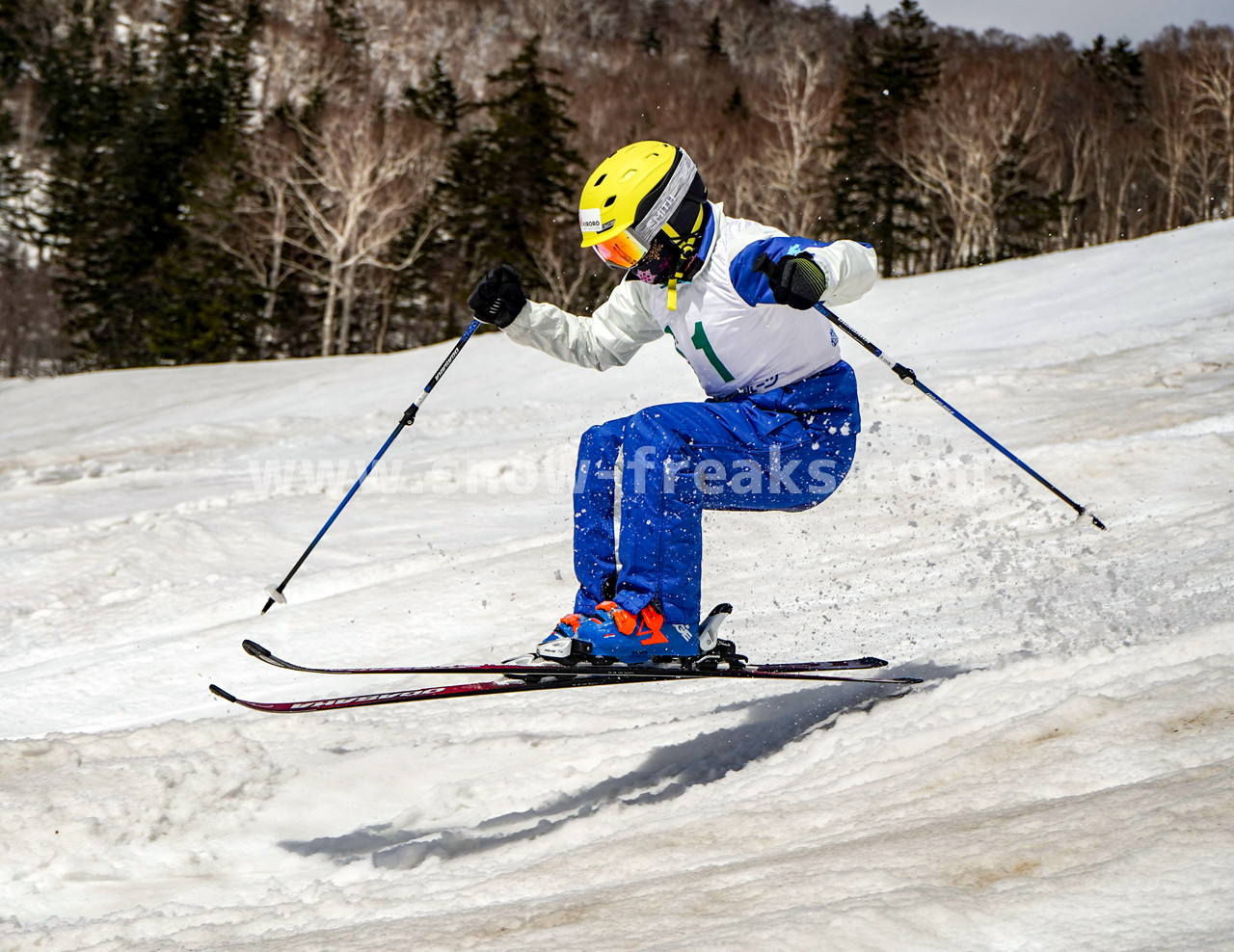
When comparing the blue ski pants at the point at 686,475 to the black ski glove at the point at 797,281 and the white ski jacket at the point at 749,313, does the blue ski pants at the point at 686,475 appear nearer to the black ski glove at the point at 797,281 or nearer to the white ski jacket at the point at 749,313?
the white ski jacket at the point at 749,313

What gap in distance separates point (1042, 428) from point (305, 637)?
5041 millimetres

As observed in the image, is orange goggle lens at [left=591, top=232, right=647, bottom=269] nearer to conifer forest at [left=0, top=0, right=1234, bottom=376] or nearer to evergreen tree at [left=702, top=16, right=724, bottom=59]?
conifer forest at [left=0, top=0, right=1234, bottom=376]

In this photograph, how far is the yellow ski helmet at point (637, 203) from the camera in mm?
3449

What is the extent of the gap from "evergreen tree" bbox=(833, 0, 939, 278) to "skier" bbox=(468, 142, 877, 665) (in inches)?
1366

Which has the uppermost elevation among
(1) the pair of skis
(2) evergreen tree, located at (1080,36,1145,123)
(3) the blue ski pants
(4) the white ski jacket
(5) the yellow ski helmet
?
(2) evergreen tree, located at (1080,36,1145,123)

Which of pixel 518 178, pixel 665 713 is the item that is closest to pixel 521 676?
pixel 665 713

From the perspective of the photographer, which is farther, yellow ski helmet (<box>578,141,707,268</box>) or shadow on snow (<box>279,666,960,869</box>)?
yellow ski helmet (<box>578,141,707,268</box>)

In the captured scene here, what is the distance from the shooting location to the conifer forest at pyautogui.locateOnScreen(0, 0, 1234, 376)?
3397 cm

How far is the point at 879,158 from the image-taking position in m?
38.3

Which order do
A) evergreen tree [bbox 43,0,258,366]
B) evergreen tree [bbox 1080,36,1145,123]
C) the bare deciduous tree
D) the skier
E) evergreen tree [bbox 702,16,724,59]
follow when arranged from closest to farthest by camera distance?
the skier < the bare deciduous tree < evergreen tree [bbox 43,0,258,366] < evergreen tree [bbox 1080,36,1145,123] < evergreen tree [bbox 702,16,724,59]

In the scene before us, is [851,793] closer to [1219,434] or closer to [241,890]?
[241,890]

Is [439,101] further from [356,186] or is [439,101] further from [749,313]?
[749,313]

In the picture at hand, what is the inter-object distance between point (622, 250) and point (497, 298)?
1.93 ft

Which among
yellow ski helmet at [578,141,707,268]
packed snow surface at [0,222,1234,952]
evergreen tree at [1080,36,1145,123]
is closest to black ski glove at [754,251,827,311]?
yellow ski helmet at [578,141,707,268]
